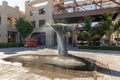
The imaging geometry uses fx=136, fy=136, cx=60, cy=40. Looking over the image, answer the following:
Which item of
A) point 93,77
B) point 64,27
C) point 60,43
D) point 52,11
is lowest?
point 93,77

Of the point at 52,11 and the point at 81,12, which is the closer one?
the point at 81,12

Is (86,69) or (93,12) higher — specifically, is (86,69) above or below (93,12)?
below

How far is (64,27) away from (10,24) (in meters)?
23.4

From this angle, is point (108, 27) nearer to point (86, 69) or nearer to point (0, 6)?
point (86, 69)

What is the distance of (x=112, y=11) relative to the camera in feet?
67.7

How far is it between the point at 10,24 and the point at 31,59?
72.2 ft

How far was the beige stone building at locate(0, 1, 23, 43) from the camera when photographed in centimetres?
2734

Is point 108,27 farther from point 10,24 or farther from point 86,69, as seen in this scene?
point 10,24

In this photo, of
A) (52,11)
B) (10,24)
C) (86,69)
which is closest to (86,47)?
(52,11)

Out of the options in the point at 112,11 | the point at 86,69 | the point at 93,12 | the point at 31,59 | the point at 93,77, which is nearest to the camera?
the point at 93,77

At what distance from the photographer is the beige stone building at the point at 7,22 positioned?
89.7 feet

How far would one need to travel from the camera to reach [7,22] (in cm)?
2839

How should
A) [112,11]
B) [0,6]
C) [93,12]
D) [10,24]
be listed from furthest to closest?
[10,24] → [0,6] → [93,12] → [112,11]

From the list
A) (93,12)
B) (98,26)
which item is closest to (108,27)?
(98,26)
